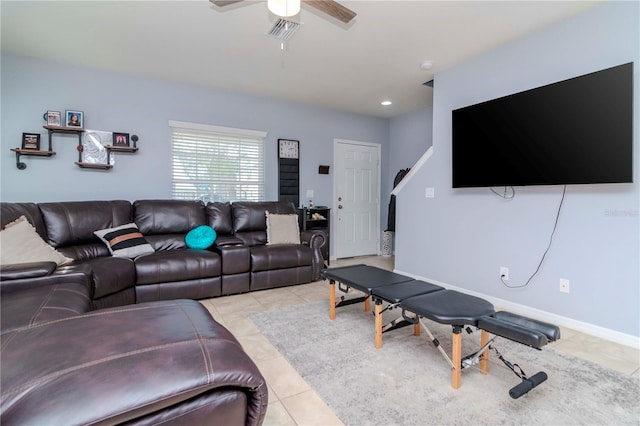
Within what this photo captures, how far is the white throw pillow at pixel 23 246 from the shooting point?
2.29 metres

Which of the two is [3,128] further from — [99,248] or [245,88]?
[245,88]

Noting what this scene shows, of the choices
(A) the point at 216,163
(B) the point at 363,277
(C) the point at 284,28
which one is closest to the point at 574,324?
(B) the point at 363,277

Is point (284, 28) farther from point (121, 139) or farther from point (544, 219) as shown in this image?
point (544, 219)

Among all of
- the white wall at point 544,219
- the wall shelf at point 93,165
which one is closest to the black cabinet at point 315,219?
the white wall at point 544,219

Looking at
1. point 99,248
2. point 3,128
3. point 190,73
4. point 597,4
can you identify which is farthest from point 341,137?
point 3,128

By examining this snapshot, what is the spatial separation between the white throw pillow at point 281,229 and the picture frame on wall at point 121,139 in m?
1.91

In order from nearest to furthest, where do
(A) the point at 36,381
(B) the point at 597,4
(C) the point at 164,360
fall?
(A) the point at 36,381 < (C) the point at 164,360 < (B) the point at 597,4

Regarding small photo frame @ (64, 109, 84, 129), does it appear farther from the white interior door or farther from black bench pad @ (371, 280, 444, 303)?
black bench pad @ (371, 280, 444, 303)

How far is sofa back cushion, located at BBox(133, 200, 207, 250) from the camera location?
3.41m

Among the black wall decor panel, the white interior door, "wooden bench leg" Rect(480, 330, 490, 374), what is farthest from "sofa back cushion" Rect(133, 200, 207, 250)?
"wooden bench leg" Rect(480, 330, 490, 374)

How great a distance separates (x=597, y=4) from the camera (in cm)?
239

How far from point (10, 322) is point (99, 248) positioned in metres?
2.08

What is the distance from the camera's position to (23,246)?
7.82 feet

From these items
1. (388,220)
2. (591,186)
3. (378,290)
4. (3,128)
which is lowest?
(378,290)
